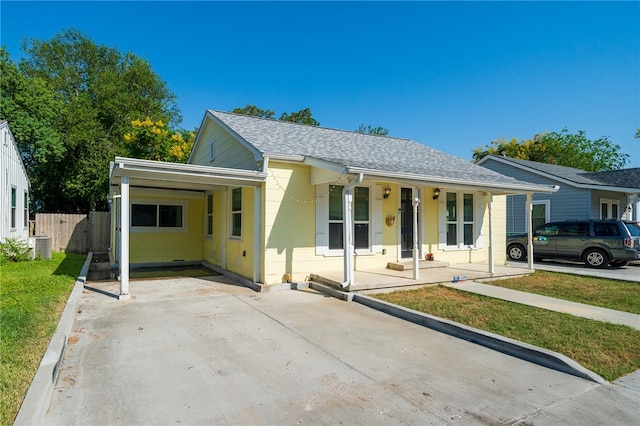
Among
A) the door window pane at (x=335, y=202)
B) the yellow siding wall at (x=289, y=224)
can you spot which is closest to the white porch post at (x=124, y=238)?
the yellow siding wall at (x=289, y=224)

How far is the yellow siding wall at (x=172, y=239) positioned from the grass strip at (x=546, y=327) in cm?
759

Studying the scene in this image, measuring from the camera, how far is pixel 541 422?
2875 mm

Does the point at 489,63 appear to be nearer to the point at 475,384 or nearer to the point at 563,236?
the point at 563,236

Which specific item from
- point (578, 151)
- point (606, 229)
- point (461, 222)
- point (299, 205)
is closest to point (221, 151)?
point (299, 205)

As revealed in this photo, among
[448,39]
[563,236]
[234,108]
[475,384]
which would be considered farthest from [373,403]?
[234,108]

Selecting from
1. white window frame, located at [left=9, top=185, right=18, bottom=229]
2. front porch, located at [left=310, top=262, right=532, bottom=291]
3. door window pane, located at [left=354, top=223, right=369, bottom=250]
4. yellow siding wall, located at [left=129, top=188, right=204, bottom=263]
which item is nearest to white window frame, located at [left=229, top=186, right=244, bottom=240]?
front porch, located at [left=310, top=262, right=532, bottom=291]

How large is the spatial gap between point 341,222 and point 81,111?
19746 millimetres

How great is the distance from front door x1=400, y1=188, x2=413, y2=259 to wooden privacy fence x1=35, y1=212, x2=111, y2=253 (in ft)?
42.1

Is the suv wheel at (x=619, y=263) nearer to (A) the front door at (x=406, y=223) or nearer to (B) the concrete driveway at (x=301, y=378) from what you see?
(A) the front door at (x=406, y=223)

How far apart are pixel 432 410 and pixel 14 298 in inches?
265

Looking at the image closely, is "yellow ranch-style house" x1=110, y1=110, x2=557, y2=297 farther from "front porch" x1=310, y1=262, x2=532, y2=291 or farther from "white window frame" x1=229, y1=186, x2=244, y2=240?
"front porch" x1=310, y1=262, x2=532, y2=291

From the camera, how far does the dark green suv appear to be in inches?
455

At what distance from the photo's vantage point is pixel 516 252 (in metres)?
14.3

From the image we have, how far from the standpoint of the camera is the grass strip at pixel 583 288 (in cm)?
683
